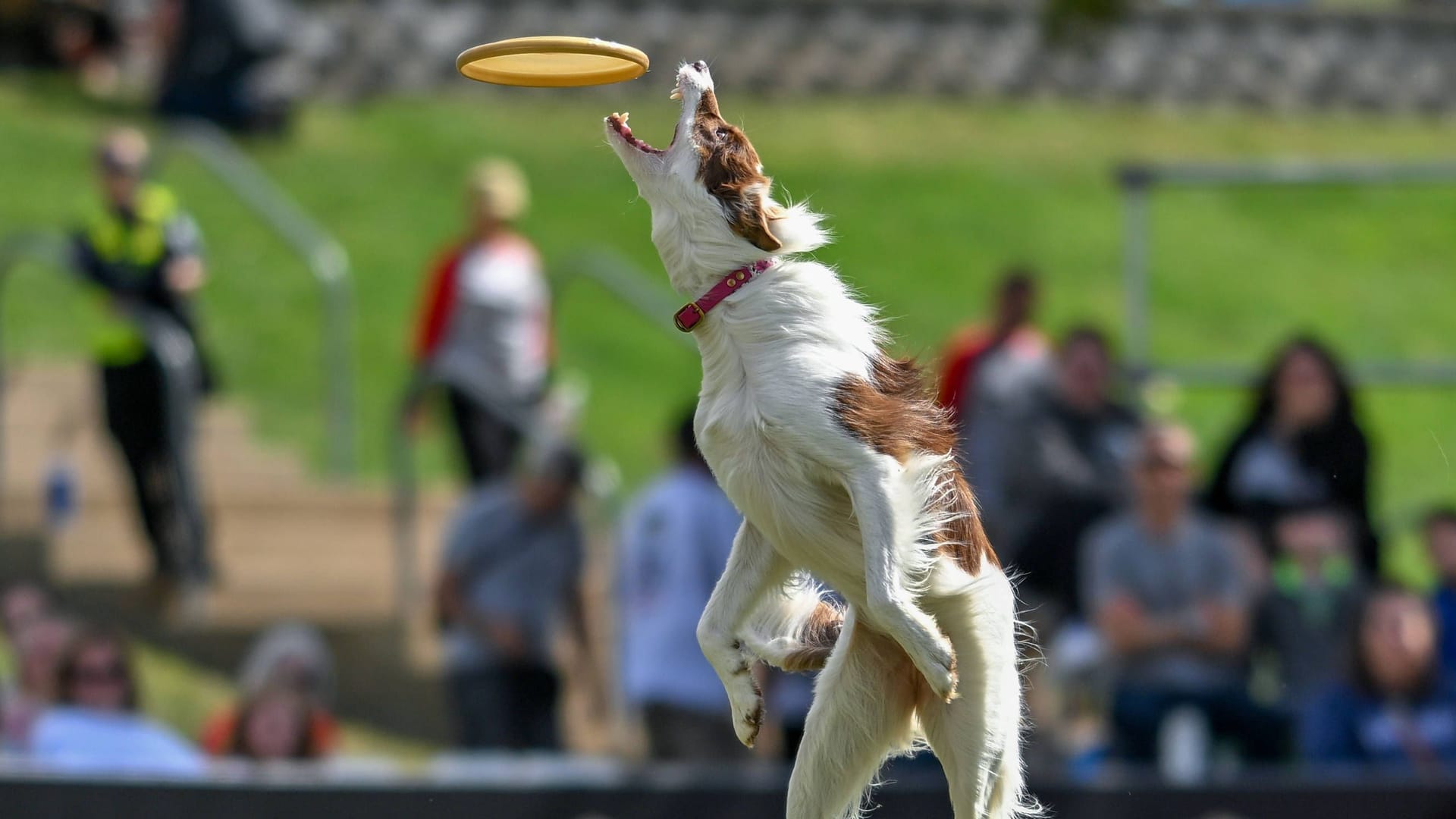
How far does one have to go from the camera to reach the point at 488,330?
10.0m

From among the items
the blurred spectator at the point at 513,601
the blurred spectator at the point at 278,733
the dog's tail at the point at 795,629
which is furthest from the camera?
the blurred spectator at the point at 513,601

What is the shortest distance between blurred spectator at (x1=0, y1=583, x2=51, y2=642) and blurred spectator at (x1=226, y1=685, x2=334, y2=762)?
1635mm

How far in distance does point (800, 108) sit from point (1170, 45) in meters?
4.46

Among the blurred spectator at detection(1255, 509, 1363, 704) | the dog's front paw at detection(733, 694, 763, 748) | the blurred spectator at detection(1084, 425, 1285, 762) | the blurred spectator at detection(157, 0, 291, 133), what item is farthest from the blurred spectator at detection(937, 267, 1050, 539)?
the blurred spectator at detection(157, 0, 291, 133)

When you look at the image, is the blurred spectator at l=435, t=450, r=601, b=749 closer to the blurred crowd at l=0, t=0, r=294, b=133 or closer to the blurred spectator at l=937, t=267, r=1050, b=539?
the blurred spectator at l=937, t=267, r=1050, b=539

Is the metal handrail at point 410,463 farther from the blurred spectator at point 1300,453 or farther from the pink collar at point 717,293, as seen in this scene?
the pink collar at point 717,293

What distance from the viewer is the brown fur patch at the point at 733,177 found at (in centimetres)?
269

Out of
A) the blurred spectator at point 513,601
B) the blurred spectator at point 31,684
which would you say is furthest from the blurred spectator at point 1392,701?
the blurred spectator at point 31,684

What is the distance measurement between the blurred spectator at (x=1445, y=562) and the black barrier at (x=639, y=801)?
134cm

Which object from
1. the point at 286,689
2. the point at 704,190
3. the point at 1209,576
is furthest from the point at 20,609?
the point at 704,190

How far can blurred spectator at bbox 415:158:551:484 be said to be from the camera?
32.7ft

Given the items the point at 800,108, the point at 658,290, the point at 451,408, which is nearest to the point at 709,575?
the point at 451,408

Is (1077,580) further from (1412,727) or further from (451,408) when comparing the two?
(451,408)

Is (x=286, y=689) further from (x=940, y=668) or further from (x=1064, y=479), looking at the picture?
(x=940, y=668)
